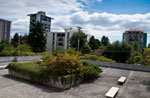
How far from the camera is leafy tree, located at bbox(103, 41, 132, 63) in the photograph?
85.4 feet

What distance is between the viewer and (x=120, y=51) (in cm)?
2628

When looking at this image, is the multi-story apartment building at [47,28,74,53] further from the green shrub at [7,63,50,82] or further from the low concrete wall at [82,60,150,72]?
the green shrub at [7,63,50,82]

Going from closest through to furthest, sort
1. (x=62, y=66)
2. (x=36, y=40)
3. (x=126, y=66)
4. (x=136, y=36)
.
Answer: (x=62, y=66) < (x=126, y=66) < (x=36, y=40) < (x=136, y=36)

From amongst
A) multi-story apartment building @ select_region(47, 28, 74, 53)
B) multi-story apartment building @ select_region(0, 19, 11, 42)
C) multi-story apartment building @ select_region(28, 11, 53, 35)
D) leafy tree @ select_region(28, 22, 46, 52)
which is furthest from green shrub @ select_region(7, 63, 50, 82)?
multi-story apartment building @ select_region(0, 19, 11, 42)

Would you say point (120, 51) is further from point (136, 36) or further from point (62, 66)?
point (136, 36)

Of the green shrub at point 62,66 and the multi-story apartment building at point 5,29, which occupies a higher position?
the multi-story apartment building at point 5,29

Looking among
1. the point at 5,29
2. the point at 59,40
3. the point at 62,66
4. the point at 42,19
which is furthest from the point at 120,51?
the point at 5,29

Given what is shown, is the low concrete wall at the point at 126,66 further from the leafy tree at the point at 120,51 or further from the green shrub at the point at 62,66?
the green shrub at the point at 62,66

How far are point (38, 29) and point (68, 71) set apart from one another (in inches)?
1062

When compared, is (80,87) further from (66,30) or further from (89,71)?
(66,30)

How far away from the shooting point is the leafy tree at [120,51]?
26016 millimetres

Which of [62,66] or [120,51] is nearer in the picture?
[62,66]

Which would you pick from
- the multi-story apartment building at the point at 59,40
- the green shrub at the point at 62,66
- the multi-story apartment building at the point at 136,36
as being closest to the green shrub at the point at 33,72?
the green shrub at the point at 62,66

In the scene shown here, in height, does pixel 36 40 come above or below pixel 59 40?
below
